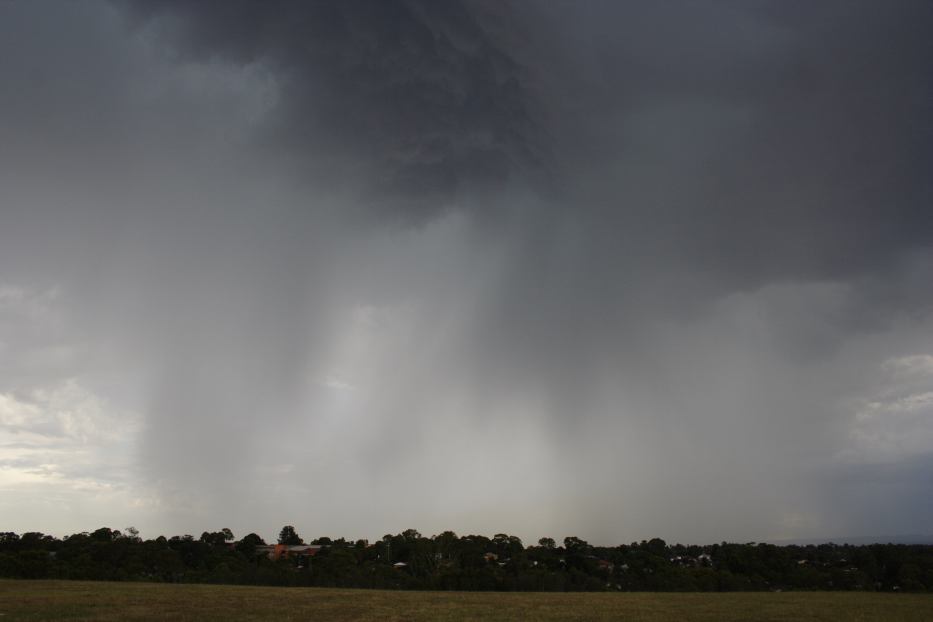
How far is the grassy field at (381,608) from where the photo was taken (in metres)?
37.2

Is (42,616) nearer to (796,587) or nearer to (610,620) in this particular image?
(610,620)

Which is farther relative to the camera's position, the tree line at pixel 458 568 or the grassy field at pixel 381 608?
the tree line at pixel 458 568

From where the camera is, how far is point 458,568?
4141 inches

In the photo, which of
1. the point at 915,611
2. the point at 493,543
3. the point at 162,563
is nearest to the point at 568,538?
the point at 493,543

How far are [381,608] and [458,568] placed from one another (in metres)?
65.6

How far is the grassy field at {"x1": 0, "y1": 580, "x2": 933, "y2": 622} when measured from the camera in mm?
37188

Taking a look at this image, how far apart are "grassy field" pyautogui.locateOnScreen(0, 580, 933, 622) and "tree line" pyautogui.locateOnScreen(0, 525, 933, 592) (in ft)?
136

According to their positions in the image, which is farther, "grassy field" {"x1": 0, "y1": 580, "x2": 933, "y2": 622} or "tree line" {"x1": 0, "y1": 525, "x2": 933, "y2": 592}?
"tree line" {"x1": 0, "y1": 525, "x2": 933, "y2": 592}

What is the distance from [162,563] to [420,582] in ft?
152

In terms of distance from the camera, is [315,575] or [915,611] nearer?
[915,611]

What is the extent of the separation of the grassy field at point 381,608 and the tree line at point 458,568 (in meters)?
41.5

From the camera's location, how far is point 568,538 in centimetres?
14725

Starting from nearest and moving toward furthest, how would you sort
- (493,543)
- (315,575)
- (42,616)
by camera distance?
(42,616)
(315,575)
(493,543)

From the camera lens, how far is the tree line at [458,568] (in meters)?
91.9
